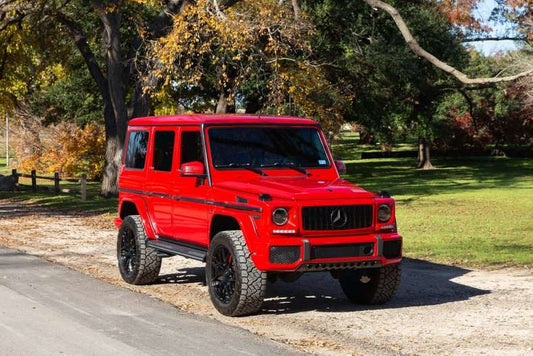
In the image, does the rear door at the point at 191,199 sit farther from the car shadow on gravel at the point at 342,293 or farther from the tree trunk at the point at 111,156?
the tree trunk at the point at 111,156

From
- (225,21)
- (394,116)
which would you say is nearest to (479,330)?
(225,21)

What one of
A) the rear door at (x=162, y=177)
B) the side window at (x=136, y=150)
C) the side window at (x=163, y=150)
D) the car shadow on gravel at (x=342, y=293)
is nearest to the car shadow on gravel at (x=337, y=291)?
the car shadow on gravel at (x=342, y=293)

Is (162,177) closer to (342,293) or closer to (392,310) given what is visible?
(342,293)

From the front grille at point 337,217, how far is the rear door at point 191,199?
143 centimetres

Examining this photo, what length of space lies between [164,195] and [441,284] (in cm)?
385

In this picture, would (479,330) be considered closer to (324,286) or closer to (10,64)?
(324,286)

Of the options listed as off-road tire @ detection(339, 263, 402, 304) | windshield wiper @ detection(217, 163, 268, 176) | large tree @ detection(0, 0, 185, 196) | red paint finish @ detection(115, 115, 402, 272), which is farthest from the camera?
large tree @ detection(0, 0, 185, 196)

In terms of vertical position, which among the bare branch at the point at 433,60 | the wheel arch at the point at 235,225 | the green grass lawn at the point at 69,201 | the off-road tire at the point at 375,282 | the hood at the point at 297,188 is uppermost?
the bare branch at the point at 433,60

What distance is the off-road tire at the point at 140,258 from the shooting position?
1168 centimetres

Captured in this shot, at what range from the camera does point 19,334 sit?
8711 mm

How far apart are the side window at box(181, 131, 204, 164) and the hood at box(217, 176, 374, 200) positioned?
753mm

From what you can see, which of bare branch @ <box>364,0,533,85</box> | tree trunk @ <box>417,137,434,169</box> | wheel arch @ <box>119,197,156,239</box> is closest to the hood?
wheel arch @ <box>119,197,156,239</box>

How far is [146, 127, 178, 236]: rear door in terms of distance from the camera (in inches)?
444

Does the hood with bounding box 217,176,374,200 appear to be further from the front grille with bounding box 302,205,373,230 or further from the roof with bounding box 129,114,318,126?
the roof with bounding box 129,114,318,126
